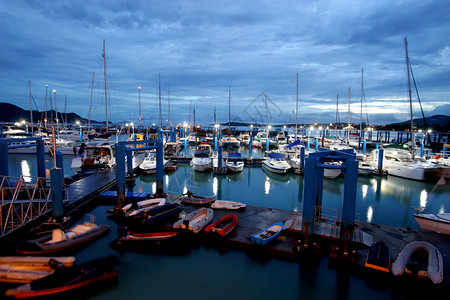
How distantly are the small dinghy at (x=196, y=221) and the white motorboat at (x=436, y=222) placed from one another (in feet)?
40.2

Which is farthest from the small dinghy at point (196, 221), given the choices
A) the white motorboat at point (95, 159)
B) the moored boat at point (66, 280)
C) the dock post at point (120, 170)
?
the white motorboat at point (95, 159)

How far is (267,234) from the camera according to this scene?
12.4 meters

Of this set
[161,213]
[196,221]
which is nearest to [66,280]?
[161,213]

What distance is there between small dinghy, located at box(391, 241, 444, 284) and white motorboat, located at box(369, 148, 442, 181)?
2285cm

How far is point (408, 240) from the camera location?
40.6ft

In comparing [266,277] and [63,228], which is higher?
[63,228]

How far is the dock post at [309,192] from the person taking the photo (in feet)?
37.8

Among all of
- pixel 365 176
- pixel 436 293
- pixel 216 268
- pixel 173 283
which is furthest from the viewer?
pixel 365 176

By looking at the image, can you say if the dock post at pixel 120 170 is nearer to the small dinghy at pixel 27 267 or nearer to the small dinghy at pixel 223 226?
the small dinghy at pixel 27 267

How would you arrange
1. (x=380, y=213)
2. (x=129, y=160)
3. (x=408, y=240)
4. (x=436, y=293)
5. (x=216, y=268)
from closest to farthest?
(x=436, y=293), (x=216, y=268), (x=408, y=240), (x=380, y=213), (x=129, y=160)

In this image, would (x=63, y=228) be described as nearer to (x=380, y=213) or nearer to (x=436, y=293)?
(x=436, y=293)

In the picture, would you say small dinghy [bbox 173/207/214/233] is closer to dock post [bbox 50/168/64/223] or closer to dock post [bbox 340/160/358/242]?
dock post [bbox 50/168/64/223]

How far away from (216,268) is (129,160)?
1895 cm

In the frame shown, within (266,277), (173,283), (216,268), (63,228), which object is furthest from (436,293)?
(63,228)
